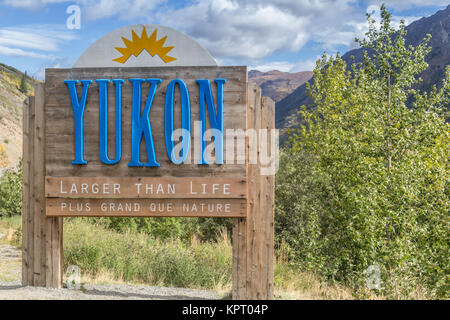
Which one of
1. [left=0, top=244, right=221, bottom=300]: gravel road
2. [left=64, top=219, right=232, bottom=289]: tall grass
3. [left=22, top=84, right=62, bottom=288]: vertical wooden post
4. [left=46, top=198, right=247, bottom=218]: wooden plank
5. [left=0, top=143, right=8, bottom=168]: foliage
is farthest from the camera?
[left=0, top=143, right=8, bottom=168]: foliage

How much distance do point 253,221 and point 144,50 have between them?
9.62 feet

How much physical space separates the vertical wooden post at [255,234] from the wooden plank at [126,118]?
0.68 ft

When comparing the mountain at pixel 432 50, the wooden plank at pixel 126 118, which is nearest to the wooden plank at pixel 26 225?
the wooden plank at pixel 126 118

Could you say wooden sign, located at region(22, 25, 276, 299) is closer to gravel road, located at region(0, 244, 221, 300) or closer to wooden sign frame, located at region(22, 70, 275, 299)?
wooden sign frame, located at region(22, 70, 275, 299)

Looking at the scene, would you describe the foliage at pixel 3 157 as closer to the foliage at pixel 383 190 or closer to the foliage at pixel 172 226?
the foliage at pixel 172 226

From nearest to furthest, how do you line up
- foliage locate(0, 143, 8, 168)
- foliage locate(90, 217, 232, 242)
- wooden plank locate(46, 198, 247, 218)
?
wooden plank locate(46, 198, 247, 218), foliage locate(90, 217, 232, 242), foliage locate(0, 143, 8, 168)

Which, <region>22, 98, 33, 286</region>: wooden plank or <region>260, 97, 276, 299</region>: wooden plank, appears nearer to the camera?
<region>260, 97, 276, 299</region>: wooden plank

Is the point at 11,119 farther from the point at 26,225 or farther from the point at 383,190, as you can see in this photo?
the point at 383,190

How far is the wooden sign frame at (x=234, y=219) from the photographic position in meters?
6.09

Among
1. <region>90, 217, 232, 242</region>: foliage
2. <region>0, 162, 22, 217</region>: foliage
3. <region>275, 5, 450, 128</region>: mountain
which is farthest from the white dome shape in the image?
<region>275, 5, 450, 128</region>: mountain

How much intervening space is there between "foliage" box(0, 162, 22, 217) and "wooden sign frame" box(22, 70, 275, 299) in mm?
10719

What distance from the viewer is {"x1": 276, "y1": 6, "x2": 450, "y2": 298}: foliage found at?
7.34 meters

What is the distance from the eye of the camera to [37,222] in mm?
6348

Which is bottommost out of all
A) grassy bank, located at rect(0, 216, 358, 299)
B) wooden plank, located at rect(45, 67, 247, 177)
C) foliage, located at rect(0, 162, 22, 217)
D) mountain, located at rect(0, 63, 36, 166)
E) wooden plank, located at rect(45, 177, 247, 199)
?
grassy bank, located at rect(0, 216, 358, 299)
